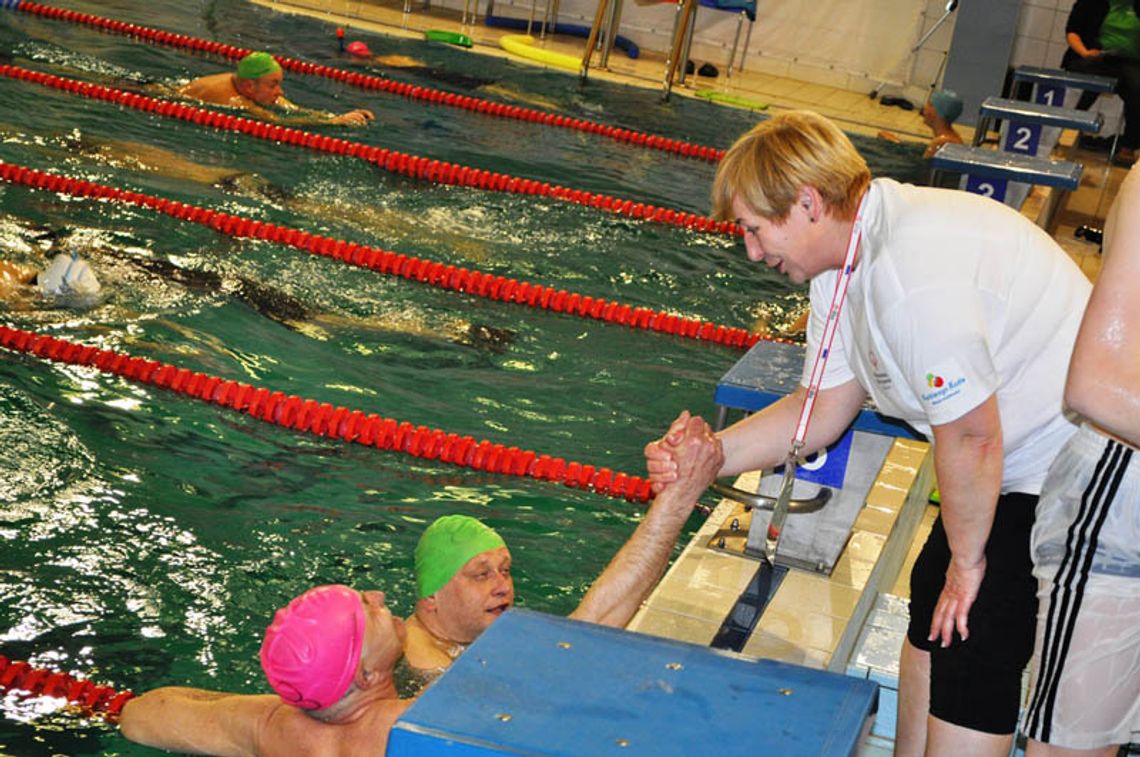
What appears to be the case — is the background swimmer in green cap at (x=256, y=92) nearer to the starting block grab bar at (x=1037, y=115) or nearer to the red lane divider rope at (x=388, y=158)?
the red lane divider rope at (x=388, y=158)

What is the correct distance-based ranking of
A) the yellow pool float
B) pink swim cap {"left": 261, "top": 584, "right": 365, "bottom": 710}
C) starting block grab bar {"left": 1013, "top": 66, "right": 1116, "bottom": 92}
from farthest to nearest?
the yellow pool float < starting block grab bar {"left": 1013, "top": 66, "right": 1116, "bottom": 92} < pink swim cap {"left": 261, "top": 584, "right": 365, "bottom": 710}

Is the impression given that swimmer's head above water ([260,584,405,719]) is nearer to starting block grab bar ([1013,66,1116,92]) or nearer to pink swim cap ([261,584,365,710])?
pink swim cap ([261,584,365,710])

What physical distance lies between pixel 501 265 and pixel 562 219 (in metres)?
1.16

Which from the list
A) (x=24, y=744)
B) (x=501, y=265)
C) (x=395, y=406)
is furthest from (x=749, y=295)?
(x=24, y=744)

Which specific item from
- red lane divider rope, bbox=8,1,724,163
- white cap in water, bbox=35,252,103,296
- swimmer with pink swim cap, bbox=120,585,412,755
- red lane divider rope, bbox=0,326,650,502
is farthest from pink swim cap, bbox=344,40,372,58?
swimmer with pink swim cap, bbox=120,585,412,755

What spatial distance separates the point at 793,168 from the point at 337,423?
358 centimetres

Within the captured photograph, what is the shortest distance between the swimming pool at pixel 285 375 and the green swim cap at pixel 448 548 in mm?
684

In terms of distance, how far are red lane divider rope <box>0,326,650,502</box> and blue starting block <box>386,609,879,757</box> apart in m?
3.75

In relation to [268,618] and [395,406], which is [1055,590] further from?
[395,406]

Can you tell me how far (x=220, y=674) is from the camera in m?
3.96

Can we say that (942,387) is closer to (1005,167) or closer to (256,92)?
(1005,167)

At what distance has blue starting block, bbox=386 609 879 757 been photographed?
142cm

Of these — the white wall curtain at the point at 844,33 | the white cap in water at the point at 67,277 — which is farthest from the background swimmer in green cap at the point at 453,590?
the white wall curtain at the point at 844,33

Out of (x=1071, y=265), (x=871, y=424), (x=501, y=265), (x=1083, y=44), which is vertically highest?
(x=1083, y=44)
